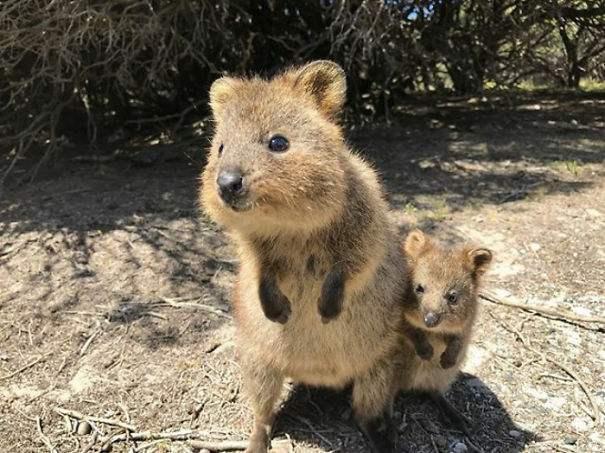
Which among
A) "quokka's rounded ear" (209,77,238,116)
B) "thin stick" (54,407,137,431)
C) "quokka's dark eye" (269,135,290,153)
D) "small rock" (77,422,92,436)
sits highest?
"quokka's rounded ear" (209,77,238,116)

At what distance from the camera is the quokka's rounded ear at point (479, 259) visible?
12.7 ft

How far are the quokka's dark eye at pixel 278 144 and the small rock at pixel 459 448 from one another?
1.92 metres

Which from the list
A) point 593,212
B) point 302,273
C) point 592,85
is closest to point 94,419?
point 302,273

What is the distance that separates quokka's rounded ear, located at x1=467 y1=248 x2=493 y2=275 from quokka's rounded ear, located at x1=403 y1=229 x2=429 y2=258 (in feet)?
0.95

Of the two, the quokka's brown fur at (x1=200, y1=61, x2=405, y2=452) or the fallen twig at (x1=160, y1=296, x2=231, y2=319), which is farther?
the fallen twig at (x1=160, y1=296, x2=231, y2=319)

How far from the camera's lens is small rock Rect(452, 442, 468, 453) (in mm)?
3637

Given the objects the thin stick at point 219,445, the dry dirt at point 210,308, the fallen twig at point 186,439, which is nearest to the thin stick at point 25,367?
the dry dirt at point 210,308

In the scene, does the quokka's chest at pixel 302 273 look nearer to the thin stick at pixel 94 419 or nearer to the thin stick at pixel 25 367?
the thin stick at pixel 94 419

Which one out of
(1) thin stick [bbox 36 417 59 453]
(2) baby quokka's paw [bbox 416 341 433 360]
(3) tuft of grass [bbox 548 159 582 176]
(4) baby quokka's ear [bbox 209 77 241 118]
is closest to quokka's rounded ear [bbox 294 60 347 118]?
(4) baby quokka's ear [bbox 209 77 241 118]

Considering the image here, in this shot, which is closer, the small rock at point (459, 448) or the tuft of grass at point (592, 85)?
the small rock at point (459, 448)

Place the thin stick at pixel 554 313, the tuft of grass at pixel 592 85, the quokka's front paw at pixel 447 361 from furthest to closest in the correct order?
the tuft of grass at pixel 592 85
the thin stick at pixel 554 313
the quokka's front paw at pixel 447 361

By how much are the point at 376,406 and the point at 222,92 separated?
186cm

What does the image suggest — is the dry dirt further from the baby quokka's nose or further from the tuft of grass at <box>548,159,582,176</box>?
the baby quokka's nose

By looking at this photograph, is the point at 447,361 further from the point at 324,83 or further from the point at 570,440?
the point at 324,83
